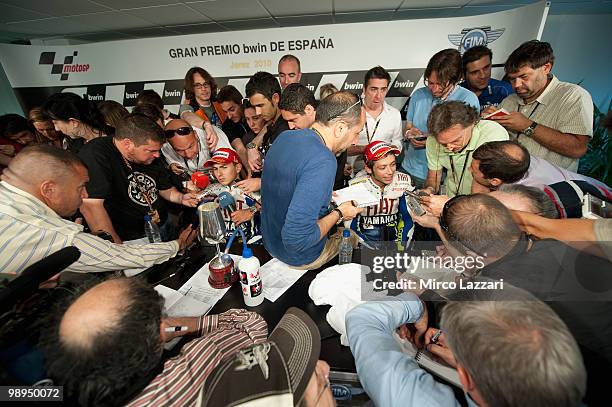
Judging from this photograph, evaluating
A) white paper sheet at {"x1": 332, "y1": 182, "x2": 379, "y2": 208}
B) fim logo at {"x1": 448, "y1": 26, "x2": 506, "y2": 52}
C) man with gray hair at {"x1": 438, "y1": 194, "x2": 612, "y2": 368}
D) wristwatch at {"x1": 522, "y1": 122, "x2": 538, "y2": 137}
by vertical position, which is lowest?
man with gray hair at {"x1": 438, "y1": 194, "x2": 612, "y2": 368}

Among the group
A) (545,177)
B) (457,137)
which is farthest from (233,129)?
(545,177)

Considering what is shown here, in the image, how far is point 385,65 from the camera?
4258 millimetres

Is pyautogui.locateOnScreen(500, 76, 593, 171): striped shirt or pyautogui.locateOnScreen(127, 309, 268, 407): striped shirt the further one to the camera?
pyautogui.locateOnScreen(500, 76, 593, 171): striped shirt

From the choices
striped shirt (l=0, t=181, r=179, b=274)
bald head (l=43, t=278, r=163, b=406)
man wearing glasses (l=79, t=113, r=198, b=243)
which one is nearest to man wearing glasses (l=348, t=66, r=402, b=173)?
man wearing glasses (l=79, t=113, r=198, b=243)

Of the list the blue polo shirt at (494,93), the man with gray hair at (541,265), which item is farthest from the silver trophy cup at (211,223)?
the blue polo shirt at (494,93)

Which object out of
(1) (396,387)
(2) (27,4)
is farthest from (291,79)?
(2) (27,4)

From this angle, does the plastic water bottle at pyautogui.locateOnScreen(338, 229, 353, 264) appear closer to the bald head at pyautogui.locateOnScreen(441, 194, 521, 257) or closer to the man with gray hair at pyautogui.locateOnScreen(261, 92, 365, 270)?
the man with gray hair at pyautogui.locateOnScreen(261, 92, 365, 270)

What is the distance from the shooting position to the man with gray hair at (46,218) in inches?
49.0

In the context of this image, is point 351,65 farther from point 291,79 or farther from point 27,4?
point 27,4

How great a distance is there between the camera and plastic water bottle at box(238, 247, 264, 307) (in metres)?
1.34

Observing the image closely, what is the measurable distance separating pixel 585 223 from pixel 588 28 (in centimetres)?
574

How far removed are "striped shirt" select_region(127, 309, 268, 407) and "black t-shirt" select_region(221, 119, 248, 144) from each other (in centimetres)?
284

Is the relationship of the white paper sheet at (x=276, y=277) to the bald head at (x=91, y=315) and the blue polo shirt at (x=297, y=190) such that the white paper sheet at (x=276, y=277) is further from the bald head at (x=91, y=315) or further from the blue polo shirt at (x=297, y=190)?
the bald head at (x=91, y=315)

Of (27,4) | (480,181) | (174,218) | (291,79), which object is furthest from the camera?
(27,4)
